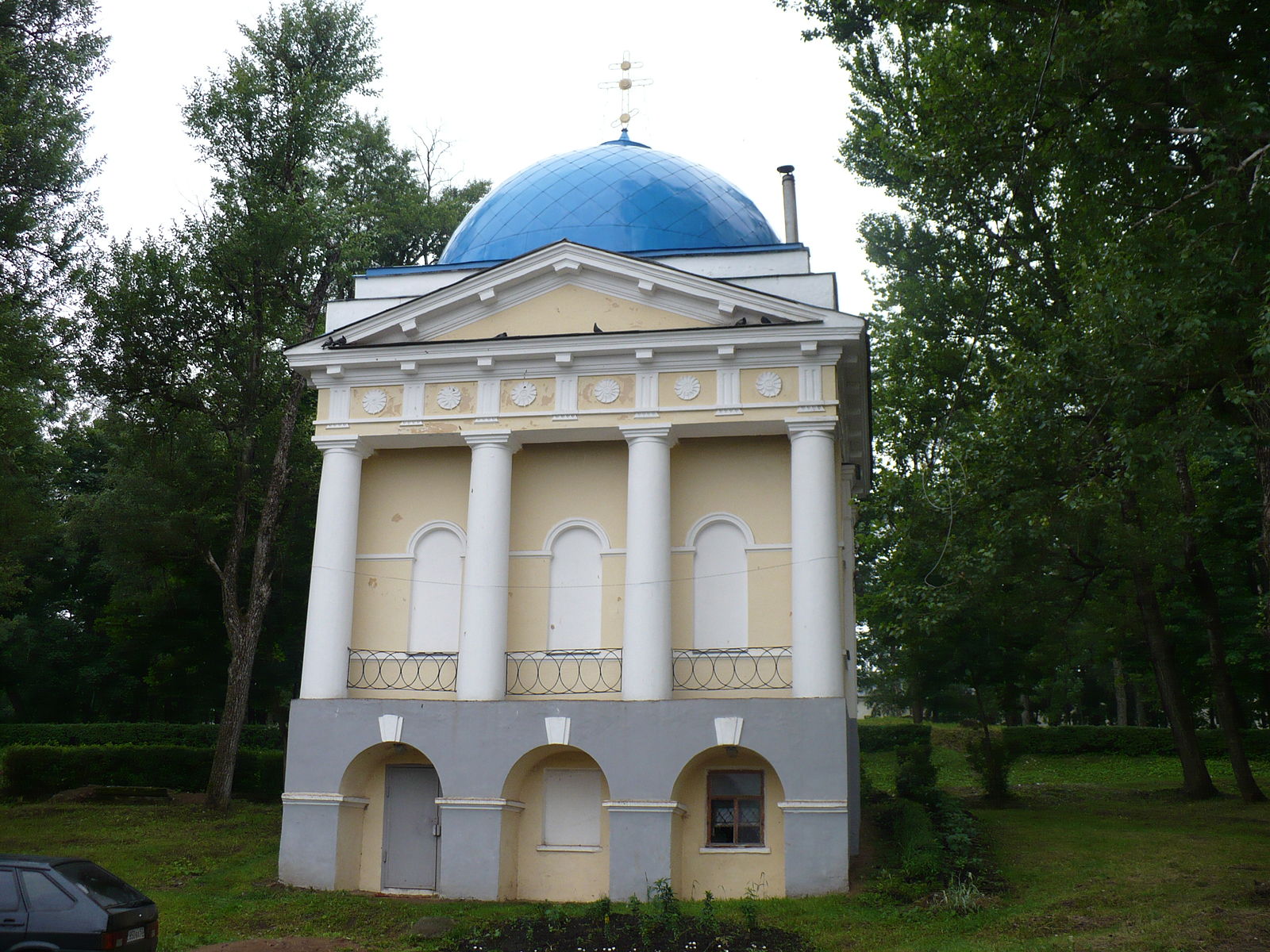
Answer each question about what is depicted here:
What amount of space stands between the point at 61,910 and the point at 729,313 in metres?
11.4

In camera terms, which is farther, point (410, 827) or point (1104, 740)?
point (1104, 740)

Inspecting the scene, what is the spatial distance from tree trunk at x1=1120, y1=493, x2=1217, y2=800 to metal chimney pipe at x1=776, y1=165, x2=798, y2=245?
28.8 ft

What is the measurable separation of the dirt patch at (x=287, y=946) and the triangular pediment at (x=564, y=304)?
28.7ft

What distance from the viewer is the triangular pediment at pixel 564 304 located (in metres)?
17.1

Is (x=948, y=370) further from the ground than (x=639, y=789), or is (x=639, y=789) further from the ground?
(x=948, y=370)

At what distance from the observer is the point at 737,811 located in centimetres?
1620

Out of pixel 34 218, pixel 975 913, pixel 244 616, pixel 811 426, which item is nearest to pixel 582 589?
A: pixel 811 426

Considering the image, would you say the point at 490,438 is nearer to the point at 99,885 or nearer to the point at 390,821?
the point at 390,821

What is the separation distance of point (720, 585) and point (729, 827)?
350cm

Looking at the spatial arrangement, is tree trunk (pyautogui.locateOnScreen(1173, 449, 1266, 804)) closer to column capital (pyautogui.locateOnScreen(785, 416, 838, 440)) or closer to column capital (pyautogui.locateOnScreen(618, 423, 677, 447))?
column capital (pyautogui.locateOnScreen(785, 416, 838, 440))

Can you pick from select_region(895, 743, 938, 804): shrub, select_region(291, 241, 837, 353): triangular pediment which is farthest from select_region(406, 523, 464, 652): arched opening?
select_region(895, 743, 938, 804): shrub

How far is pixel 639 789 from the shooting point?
15.6 meters

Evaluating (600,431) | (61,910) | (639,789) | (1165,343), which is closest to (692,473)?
(600,431)

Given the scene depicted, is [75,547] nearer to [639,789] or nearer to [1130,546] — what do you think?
[639,789]
